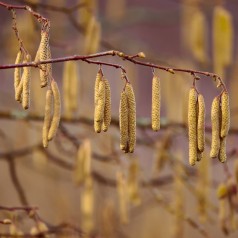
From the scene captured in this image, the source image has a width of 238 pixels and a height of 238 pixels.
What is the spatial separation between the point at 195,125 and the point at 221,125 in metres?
0.05

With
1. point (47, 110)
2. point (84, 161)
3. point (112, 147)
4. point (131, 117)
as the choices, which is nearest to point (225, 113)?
point (131, 117)

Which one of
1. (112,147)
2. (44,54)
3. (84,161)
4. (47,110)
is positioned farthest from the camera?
(112,147)

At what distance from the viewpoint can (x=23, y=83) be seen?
2.01m

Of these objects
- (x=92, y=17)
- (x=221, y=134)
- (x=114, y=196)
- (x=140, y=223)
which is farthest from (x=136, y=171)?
(x=114, y=196)

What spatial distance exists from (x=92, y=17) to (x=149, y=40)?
681 centimetres

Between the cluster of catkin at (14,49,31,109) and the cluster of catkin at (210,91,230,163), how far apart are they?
0.39 metres

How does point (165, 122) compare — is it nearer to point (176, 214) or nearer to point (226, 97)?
point (176, 214)

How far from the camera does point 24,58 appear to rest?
2.07 metres

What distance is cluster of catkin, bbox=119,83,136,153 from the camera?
1982 mm

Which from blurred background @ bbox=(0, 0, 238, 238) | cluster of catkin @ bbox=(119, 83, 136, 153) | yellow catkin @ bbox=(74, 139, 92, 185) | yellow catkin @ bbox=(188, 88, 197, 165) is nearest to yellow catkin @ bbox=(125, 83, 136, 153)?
cluster of catkin @ bbox=(119, 83, 136, 153)

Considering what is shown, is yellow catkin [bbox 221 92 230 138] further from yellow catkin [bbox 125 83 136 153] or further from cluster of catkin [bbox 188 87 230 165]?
yellow catkin [bbox 125 83 136 153]

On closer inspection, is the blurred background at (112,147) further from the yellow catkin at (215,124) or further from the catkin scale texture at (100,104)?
the catkin scale texture at (100,104)

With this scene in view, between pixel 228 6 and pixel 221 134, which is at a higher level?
pixel 228 6

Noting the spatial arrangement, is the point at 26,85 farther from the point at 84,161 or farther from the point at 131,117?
the point at 84,161
